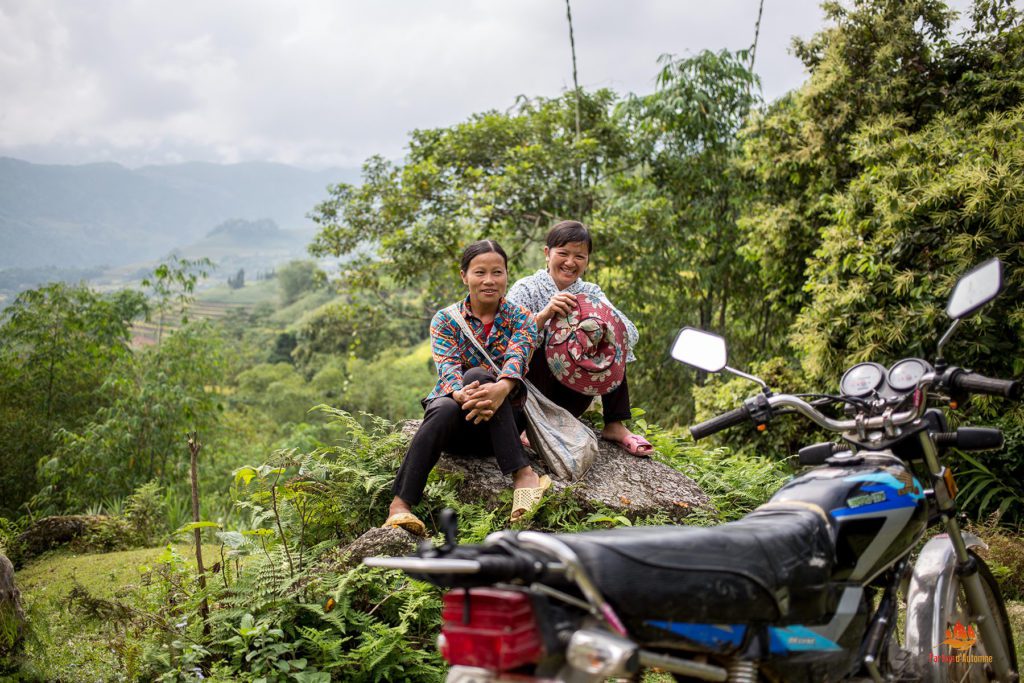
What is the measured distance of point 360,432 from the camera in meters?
4.65

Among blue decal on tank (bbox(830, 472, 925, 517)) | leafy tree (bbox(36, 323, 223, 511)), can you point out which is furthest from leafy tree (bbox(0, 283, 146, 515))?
blue decal on tank (bbox(830, 472, 925, 517))

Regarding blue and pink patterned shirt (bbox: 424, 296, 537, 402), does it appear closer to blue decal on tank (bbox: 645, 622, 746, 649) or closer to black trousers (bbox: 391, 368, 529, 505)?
black trousers (bbox: 391, 368, 529, 505)

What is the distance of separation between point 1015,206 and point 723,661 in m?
6.24

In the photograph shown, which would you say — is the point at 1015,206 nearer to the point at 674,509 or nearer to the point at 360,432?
the point at 674,509

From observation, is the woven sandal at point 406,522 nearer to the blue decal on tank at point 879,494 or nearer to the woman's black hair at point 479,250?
the woman's black hair at point 479,250

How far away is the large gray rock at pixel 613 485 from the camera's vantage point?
13.9 feet

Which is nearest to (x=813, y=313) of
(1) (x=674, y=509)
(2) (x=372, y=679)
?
(1) (x=674, y=509)

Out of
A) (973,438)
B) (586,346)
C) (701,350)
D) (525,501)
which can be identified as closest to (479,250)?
(586,346)

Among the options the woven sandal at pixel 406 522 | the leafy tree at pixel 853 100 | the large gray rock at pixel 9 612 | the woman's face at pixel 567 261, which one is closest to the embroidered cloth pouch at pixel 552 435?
the woman's face at pixel 567 261

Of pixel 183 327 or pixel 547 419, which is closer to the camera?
pixel 547 419

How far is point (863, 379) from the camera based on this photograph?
2.62 metres

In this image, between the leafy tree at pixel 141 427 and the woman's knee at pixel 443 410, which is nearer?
the woman's knee at pixel 443 410

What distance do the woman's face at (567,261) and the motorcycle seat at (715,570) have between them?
269cm

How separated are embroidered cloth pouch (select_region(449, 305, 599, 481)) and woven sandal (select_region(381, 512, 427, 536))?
0.94 m
